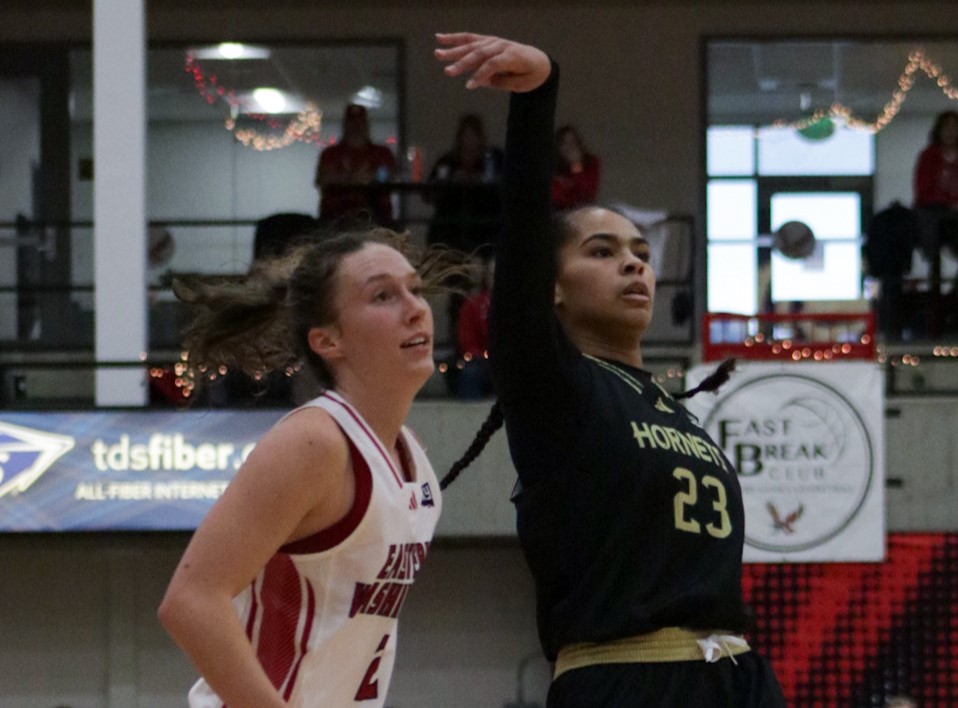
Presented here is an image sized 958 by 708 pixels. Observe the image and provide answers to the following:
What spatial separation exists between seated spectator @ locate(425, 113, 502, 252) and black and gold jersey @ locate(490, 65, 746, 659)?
6.70m

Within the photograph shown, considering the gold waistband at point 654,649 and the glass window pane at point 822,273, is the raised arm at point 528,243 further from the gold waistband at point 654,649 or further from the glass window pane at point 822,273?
the glass window pane at point 822,273

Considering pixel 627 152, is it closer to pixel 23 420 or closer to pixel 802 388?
pixel 802 388

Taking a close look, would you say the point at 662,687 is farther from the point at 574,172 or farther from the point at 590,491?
the point at 574,172

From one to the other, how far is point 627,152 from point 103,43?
170 inches

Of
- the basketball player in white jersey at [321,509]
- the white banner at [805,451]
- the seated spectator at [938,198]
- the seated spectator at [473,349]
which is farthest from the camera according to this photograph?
the seated spectator at [938,198]

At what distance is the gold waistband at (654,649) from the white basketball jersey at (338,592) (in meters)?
0.35

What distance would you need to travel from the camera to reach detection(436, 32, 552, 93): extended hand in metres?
2.32

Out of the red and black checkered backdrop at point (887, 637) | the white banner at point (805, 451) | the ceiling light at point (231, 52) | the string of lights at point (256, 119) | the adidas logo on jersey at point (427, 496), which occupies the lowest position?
the red and black checkered backdrop at point (887, 637)

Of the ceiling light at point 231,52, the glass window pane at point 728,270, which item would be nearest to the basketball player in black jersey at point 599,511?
the glass window pane at point 728,270

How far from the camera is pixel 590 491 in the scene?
263 cm

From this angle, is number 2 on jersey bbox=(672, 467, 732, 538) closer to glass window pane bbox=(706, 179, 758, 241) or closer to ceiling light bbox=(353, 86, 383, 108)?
glass window pane bbox=(706, 179, 758, 241)

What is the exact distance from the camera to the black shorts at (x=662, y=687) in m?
2.62

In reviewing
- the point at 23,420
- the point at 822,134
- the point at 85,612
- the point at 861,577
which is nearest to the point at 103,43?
the point at 23,420

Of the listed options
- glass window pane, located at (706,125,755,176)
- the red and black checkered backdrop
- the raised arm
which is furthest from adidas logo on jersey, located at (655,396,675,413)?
glass window pane, located at (706,125,755,176)
